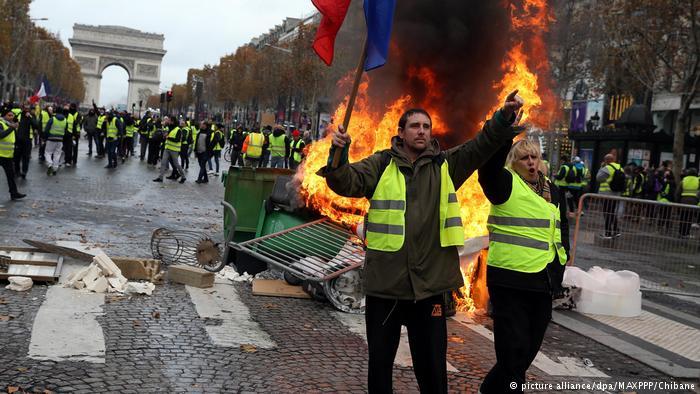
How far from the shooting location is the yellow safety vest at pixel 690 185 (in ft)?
62.4

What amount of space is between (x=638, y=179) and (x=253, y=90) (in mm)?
49593

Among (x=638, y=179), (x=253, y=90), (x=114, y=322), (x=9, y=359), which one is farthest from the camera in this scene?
(x=253, y=90)

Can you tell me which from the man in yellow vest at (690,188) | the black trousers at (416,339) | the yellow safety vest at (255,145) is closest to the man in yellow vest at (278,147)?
the yellow safety vest at (255,145)

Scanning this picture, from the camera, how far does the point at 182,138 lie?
22.8m

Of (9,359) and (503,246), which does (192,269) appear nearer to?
(9,359)

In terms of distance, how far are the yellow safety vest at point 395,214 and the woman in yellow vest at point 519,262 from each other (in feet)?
1.33

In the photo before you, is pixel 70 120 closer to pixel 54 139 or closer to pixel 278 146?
pixel 54 139

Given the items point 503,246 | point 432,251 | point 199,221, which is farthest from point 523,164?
point 199,221

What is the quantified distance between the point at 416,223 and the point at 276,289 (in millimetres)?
4237

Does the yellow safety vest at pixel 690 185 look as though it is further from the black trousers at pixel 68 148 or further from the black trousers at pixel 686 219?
the black trousers at pixel 68 148

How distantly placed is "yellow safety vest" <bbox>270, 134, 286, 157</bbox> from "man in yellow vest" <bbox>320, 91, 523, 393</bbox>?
19.1m

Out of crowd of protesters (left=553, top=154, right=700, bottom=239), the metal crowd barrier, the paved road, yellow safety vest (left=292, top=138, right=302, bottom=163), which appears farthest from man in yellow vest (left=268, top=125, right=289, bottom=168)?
the paved road

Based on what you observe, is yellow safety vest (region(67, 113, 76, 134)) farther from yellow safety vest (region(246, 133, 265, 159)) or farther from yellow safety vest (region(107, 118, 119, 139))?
yellow safety vest (region(246, 133, 265, 159))

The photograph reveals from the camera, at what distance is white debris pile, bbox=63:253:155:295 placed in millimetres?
7168
